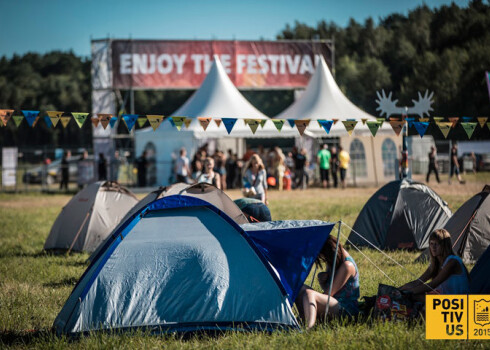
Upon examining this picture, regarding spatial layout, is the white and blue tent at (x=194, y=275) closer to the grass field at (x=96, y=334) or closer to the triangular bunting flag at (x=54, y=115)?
the grass field at (x=96, y=334)

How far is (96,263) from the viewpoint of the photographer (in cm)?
615

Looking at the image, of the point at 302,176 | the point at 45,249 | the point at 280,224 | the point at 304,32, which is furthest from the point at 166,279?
the point at 304,32

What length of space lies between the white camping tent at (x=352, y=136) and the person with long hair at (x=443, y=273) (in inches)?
717

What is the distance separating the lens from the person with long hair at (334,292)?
5.80 metres

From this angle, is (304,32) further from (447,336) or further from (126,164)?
(447,336)

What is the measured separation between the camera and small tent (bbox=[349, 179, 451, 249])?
10312mm

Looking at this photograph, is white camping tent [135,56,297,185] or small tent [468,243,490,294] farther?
white camping tent [135,56,297,185]

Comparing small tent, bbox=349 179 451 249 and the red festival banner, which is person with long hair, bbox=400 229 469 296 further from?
the red festival banner

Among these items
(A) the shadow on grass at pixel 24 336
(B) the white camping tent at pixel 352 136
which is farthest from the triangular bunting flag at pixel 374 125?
(B) the white camping tent at pixel 352 136

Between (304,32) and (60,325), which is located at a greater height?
(304,32)

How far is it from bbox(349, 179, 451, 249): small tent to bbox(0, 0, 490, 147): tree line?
1711 cm

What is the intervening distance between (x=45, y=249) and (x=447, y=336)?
8.17 metres

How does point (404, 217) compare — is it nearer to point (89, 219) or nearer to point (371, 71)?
point (89, 219)

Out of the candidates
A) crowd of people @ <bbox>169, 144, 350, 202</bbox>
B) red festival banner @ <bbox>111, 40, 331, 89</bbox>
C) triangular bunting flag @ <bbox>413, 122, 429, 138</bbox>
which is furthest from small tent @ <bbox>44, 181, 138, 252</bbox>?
red festival banner @ <bbox>111, 40, 331, 89</bbox>
